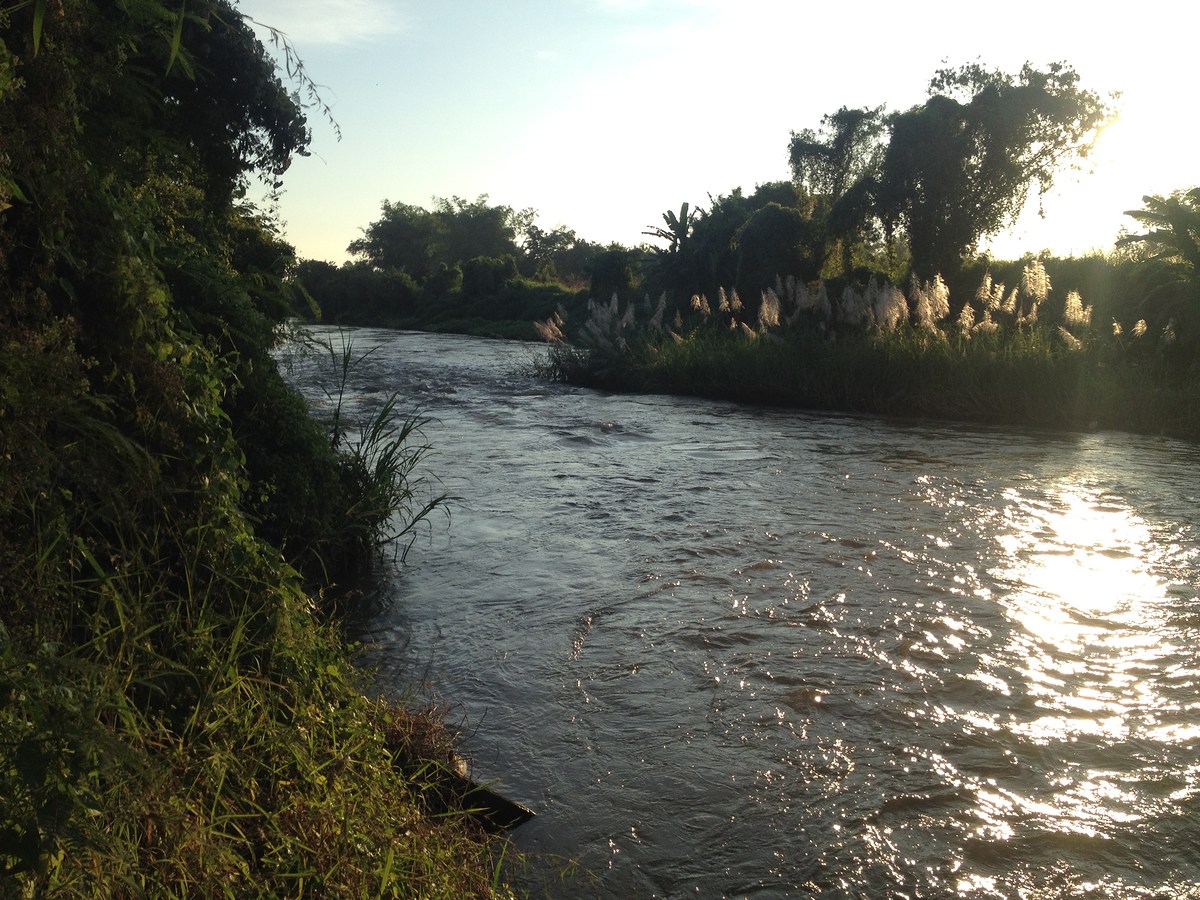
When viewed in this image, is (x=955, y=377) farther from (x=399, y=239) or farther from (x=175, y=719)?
(x=399, y=239)

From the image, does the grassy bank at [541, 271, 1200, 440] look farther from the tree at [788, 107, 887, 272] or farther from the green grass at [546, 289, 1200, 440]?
the tree at [788, 107, 887, 272]

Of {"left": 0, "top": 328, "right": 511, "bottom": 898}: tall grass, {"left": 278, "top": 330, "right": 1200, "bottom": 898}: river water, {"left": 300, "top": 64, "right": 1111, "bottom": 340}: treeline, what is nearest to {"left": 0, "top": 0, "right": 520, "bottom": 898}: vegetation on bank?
{"left": 0, "top": 328, "right": 511, "bottom": 898}: tall grass

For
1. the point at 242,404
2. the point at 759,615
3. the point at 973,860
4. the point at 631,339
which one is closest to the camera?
the point at 973,860

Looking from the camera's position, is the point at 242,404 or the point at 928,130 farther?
the point at 928,130

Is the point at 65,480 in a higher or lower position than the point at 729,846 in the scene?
higher

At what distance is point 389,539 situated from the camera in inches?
245

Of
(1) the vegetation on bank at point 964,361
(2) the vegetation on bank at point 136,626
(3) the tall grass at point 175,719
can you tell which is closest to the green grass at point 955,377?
(1) the vegetation on bank at point 964,361

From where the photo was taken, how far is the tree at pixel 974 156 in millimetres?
27047

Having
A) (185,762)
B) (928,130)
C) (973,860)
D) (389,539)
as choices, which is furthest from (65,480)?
(928,130)

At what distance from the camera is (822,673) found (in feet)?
15.8

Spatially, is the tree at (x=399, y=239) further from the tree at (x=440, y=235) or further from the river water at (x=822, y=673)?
the river water at (x=822, y=673)

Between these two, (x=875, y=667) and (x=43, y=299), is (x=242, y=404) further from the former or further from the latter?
(x=875, y=667)

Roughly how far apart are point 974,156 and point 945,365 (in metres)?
15.6

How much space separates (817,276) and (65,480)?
25.4 metres
